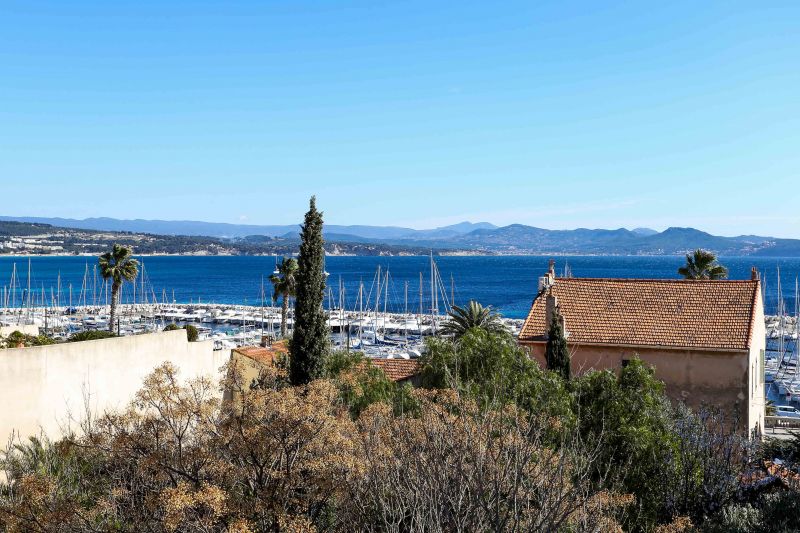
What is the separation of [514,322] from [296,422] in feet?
276

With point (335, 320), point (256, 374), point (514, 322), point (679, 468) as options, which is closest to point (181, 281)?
point (335, 320)

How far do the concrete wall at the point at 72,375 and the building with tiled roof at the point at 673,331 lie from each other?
13.3 meters

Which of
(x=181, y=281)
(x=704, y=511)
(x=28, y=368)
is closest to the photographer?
(x=704, y=511)

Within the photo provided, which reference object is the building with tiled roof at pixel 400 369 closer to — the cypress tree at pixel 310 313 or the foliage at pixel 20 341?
the cypress tree at pixel 310 313

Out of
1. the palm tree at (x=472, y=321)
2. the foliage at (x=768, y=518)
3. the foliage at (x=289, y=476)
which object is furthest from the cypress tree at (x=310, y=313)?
the foliage at (x=768, y=518)

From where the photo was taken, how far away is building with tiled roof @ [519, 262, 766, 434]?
26359 millimetres

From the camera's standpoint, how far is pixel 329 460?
12430mm

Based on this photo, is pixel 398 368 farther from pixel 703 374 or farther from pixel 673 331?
pixel 703 374

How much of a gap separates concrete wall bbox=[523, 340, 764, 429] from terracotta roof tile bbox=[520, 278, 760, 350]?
0.32 metres

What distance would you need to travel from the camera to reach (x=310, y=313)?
2292cm

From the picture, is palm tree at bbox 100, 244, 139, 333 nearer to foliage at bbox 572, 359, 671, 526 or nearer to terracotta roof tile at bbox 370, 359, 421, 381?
terracotta roof tile at bbox 370, 359, 421, 381

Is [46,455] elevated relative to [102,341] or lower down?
lower down

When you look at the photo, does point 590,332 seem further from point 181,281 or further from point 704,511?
point 181,281

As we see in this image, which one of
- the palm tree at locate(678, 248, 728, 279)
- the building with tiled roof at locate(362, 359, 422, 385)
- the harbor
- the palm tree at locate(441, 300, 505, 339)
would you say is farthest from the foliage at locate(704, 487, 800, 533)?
the harbor
